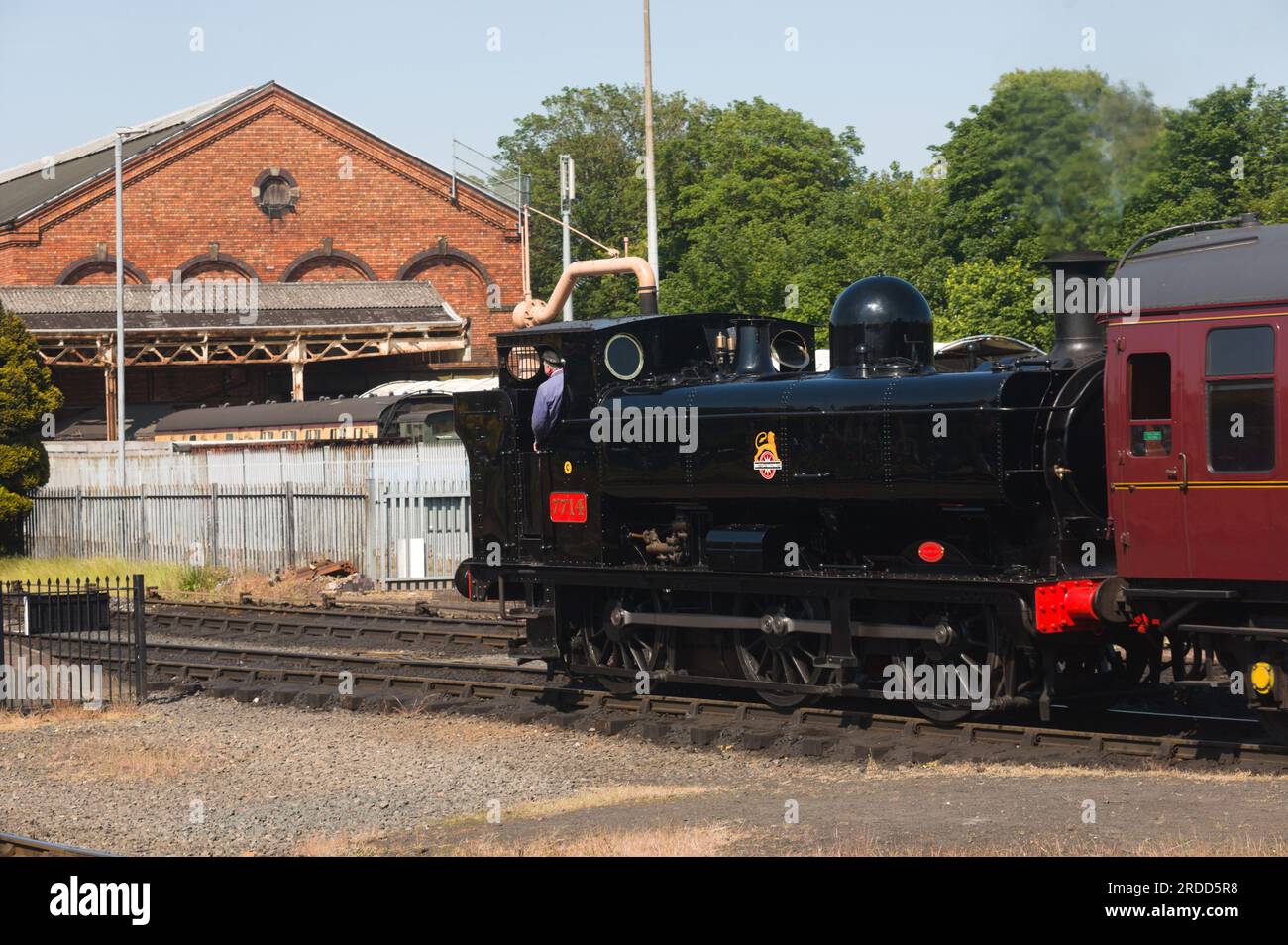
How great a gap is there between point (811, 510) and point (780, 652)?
1447mm

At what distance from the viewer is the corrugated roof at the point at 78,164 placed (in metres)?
53.5

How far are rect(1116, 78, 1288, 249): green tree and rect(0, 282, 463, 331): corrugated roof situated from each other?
74.3ft

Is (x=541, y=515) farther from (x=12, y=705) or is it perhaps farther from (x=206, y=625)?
(x=206, y=625)

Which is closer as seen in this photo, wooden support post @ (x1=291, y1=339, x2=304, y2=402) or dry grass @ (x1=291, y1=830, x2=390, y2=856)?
dry grass @ (x1=291, y1=830, x2=390, y2=856)

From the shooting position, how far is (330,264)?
177 ft

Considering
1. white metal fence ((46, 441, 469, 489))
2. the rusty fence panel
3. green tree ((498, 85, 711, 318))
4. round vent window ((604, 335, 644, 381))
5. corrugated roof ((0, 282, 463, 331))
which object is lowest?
the rusty fence panel

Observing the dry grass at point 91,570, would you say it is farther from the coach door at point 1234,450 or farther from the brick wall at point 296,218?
the coach door at point 1234,450

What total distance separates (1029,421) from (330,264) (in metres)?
44.4

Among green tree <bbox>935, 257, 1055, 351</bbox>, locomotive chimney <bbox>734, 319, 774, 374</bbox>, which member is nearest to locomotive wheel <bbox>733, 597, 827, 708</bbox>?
locomotive chimney <bbox>734, 319, 774, 374</bbox>

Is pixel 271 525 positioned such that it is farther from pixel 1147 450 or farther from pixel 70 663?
pixel 1147 450

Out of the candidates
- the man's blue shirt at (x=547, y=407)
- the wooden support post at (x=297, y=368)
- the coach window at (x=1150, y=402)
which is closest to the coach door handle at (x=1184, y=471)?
the coach window at (x=1150, y=402)

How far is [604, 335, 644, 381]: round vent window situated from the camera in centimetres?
1573

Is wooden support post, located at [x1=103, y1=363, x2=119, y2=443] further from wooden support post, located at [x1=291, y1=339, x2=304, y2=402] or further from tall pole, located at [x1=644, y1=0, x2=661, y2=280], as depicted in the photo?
tall pole, located at [x1=644, y1=0, x2=661, y2=280]

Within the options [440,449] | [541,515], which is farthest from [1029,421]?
[440,449]
